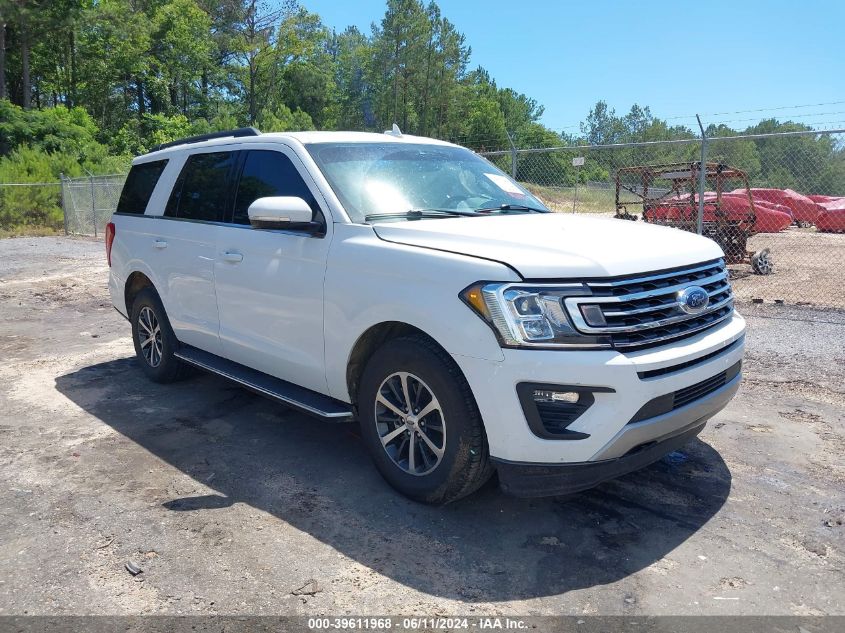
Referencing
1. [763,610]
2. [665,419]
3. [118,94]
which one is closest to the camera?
[763,610]

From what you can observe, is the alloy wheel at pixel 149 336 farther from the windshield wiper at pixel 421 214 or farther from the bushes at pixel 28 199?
the bushes at pixel 28 199

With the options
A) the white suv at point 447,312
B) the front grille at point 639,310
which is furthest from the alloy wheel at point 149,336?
the front grille at point 639,310

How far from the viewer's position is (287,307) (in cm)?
412

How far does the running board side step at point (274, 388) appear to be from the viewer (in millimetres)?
3873

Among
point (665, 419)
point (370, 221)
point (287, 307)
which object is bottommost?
point (665, 419)

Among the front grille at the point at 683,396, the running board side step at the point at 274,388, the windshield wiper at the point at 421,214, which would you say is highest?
the windshield wiper at the point at 421,214

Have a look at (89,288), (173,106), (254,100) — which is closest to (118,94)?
(173,106)

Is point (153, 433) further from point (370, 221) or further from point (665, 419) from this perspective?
point (665, 419)

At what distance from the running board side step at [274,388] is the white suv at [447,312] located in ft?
0.06

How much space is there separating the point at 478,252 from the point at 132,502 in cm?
233

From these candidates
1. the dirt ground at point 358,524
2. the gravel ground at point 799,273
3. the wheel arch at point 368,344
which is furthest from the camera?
the gravel ground at point 799,273

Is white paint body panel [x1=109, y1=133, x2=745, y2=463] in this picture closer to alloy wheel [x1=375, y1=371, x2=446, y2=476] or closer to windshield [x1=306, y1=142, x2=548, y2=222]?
windshield [x1=306, y1=142, x2=548, y2=222]

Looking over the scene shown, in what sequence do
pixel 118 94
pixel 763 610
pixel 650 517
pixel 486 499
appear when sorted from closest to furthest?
pixel 763 610 → pixel 650 517 → pixel 486 499 → pixel 118 94

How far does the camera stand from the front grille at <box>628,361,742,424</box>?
3.02m
